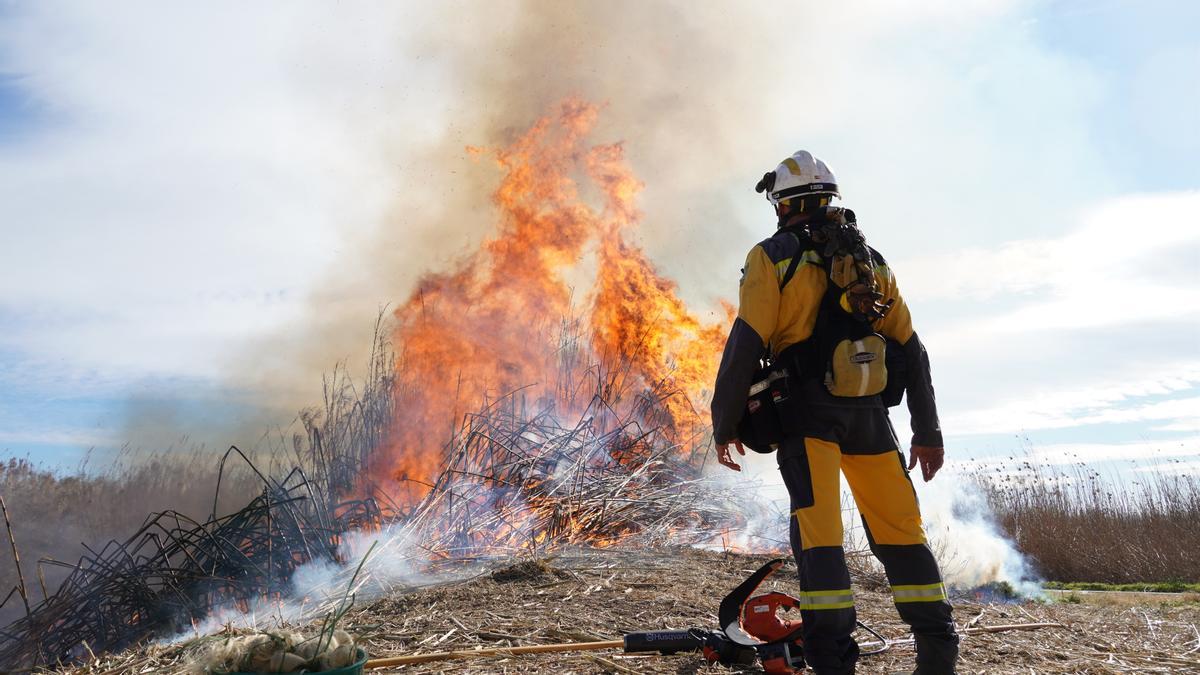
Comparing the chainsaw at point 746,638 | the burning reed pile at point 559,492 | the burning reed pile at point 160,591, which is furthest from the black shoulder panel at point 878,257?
the burning reed pile at point 160,591

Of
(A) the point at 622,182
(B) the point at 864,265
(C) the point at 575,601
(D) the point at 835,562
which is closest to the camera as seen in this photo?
(D) the point at 835,562

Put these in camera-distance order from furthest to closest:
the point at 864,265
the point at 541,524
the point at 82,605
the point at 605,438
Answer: the point at 605,438, the point at 541,524, the point at 82,605, the point at 864,265

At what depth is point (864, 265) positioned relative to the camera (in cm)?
367

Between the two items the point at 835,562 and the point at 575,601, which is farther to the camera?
the point at 575,601

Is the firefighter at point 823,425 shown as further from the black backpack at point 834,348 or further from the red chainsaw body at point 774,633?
the red chainsaw body at point 774,633

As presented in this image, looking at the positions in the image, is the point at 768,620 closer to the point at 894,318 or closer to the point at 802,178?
the point at 894,318

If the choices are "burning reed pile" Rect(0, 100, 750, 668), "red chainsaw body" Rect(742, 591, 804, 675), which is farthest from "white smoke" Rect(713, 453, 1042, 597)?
"red chainsaw body" Rect(742, 591, 804, 675)

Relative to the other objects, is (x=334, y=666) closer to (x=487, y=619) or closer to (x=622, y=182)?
(x=487, y=619)

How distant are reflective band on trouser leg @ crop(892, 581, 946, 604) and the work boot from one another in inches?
6.3

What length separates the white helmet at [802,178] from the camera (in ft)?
12.7

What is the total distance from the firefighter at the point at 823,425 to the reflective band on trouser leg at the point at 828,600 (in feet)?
0.09

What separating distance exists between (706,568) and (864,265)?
366cm

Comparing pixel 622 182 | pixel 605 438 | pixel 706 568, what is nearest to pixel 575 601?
pixel 706 568

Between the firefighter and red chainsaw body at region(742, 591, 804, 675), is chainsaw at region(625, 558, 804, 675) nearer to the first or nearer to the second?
red chainsaw body at region(742, 591, 804, 675)
